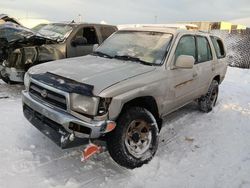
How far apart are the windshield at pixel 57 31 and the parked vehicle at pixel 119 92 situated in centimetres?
285

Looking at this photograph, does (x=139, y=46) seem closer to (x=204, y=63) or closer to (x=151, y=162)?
(x=204, y=63)

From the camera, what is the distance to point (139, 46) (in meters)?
5.09

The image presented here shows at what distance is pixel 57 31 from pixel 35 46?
137cm

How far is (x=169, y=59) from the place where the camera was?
4.74 meters

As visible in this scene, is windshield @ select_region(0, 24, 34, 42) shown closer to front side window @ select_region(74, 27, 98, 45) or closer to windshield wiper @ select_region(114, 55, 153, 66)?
front side window @ select_region(74, 27, 98, 45)

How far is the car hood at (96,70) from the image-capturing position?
3.79 meters

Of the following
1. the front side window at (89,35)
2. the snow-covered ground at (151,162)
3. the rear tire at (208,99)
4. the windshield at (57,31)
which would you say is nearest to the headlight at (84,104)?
the snow-covered ground at (151,162)

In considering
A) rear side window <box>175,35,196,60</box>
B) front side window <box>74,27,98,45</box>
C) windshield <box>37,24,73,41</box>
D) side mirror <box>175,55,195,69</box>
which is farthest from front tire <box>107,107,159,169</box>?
front side window <box>74,27,98,45</box>

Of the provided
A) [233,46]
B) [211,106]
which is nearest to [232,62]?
[233,46]

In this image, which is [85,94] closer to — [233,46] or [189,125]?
[189,125]

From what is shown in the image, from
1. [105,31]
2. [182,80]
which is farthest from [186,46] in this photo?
[105,31]

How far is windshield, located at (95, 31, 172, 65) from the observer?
15.7 ft

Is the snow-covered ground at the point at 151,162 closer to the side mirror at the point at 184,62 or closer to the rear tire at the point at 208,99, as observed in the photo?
the rear tire at the point at 208,99

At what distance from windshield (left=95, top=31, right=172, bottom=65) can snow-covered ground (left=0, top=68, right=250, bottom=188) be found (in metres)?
1.44
